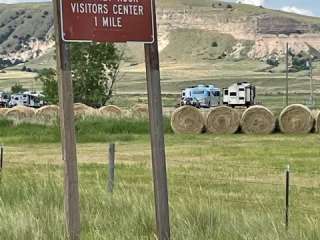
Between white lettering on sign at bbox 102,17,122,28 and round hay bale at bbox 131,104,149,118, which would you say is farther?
round hay bale at bbox 131,104,149,118

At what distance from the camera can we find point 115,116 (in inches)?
1355

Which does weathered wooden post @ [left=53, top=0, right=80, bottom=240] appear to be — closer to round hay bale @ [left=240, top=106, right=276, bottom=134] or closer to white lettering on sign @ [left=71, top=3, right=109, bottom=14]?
white lettering on sign @ [left=71, top=3, right=109, bottom=14]

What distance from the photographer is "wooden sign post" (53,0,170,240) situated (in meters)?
6.94

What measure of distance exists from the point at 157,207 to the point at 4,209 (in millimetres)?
1970

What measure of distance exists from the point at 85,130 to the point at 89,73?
48.6ft

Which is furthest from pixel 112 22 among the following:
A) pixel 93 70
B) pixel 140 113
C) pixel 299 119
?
pixel 93 70

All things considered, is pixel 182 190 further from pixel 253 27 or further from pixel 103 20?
pixel 253 27

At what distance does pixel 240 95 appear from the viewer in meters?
62.7

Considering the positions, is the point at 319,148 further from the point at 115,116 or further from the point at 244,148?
the point at 115,116

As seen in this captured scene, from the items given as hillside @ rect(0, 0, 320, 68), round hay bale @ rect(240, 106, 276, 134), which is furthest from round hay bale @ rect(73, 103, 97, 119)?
hillside @ rect(0, 0, 320, 68)

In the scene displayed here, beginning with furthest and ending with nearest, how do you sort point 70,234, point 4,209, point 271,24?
point 271,24, point 4,209, point 70,234

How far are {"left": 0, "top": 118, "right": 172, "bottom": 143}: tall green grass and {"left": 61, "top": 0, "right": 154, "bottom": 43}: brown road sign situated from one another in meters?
21.1

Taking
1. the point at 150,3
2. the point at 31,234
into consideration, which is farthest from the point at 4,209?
the point at 150,3

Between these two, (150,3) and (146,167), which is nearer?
(150,3)
